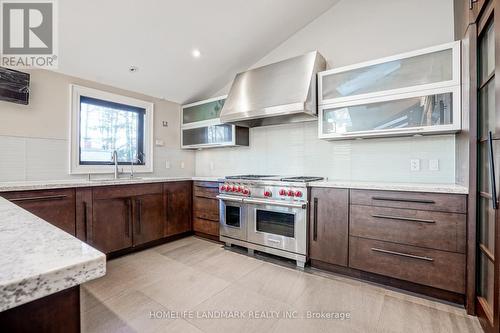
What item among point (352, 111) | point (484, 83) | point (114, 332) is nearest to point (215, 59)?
point (352, 111)

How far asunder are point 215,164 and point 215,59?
63.6 inches

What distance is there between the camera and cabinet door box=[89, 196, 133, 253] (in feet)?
8.62

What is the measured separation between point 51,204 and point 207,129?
211 cm

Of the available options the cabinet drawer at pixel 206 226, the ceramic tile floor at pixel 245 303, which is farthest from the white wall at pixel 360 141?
the ceramic tile floor at pixel 245 303

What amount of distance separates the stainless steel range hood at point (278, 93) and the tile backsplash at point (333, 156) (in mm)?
289

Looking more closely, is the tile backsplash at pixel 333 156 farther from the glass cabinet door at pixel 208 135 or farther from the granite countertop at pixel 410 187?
the granite countertop at pixel 410 187

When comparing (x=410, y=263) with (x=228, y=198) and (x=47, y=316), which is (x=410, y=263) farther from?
(x=47, y=316)

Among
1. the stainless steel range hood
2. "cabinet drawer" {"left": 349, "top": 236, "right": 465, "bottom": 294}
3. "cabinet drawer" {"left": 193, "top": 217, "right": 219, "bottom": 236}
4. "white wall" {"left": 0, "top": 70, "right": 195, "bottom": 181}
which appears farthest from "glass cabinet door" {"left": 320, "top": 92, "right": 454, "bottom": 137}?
"white wall" {"left": 0, "top": 70, "right": 195, "bottom": 181}

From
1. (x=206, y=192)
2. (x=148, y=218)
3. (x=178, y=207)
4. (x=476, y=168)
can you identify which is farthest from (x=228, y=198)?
(x=476, y=168)

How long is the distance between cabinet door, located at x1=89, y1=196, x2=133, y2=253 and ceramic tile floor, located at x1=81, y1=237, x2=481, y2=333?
0.76 feet

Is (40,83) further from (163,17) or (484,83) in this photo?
(484,83)

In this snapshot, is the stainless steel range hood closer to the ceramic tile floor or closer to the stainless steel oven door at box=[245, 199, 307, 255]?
the stainless steel oven door at box=[245, 199, 307, 255]

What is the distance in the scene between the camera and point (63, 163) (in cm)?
284

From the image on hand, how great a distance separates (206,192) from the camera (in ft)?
11.4
